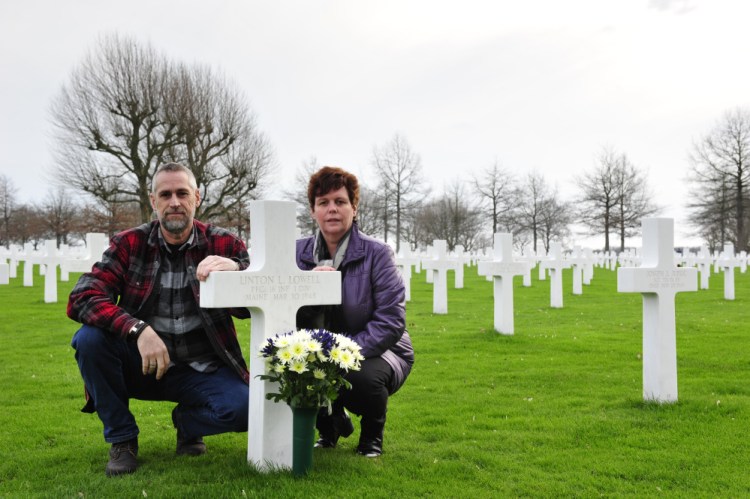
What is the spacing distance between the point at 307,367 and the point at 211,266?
722mm

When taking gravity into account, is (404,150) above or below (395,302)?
above

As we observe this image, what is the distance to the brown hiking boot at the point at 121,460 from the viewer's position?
349cm

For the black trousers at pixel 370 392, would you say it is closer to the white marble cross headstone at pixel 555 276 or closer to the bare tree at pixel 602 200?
the white marble cross headstone at pixel 555 276

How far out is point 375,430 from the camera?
3869 millimetres

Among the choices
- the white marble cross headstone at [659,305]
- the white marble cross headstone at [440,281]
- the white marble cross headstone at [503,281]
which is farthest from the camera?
the white marble cross headstone at [440,281]

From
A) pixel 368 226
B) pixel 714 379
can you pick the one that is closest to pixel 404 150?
pixel 368 226

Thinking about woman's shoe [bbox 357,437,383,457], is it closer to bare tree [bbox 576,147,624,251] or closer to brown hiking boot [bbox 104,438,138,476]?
brown hiking boot [bbox 104,438,138,476]

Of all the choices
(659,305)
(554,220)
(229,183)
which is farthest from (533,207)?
(659,305)

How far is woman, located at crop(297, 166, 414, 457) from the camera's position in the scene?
147 inches

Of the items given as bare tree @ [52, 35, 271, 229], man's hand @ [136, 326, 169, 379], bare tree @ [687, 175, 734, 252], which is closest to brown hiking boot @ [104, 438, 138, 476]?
man's hand @ [136, 326, 169, 379]

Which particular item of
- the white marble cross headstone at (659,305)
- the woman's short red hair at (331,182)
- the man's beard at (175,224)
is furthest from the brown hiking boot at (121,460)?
the white marble cross headstone at (659,305)

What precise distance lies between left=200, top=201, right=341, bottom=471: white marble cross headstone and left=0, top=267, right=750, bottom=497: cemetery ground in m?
0.12

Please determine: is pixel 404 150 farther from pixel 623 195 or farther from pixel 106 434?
pixel 106 434

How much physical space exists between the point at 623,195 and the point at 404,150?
1502 centimetres
